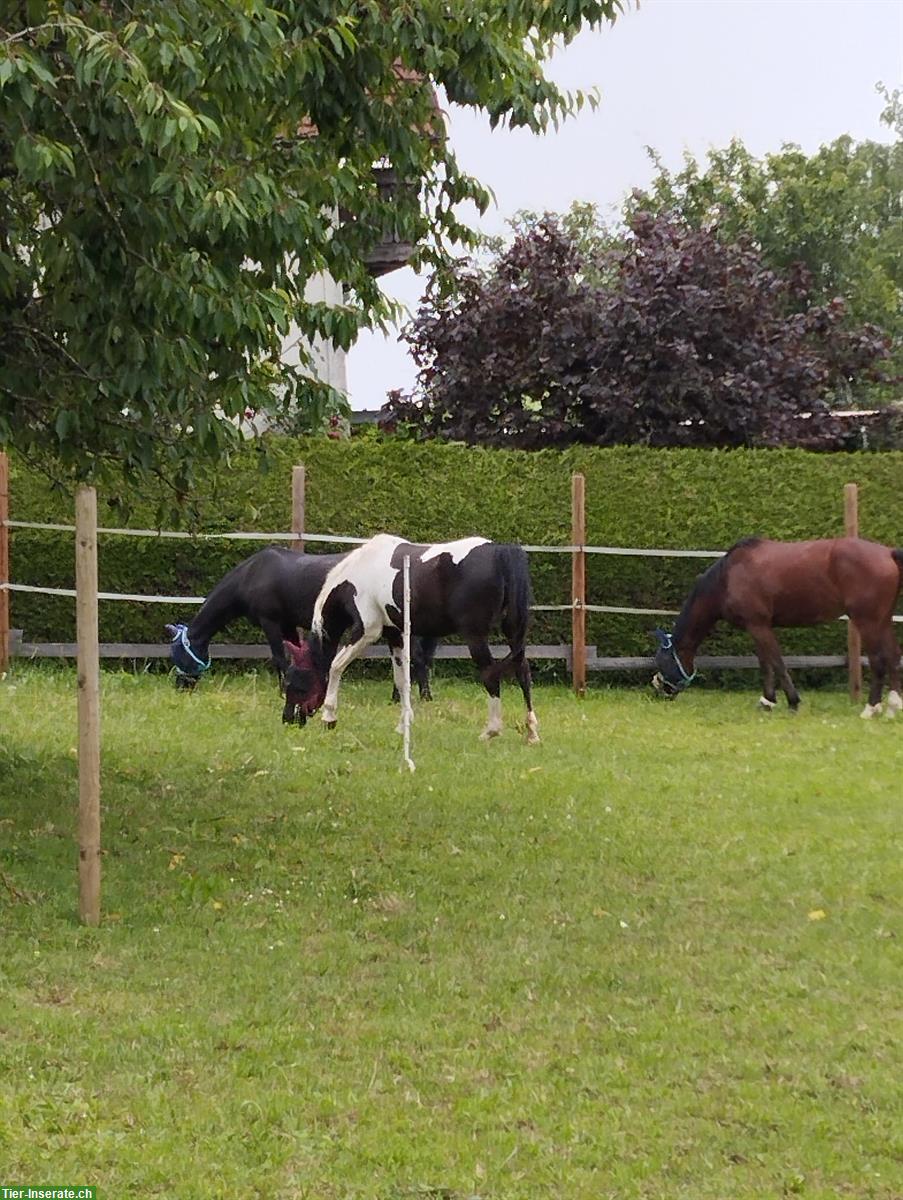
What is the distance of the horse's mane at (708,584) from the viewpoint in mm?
13531

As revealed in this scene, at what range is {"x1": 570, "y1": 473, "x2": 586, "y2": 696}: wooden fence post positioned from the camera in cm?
1381

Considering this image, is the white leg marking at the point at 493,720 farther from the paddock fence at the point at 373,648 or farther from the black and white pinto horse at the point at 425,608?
the paddock fence at the point at 373,648

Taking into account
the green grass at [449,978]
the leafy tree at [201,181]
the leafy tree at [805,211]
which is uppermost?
the leafy tree at [805,211]

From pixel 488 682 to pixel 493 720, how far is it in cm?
38

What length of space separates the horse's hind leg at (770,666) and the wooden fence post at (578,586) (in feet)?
5.41

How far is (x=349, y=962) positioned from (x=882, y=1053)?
1979 millimetres

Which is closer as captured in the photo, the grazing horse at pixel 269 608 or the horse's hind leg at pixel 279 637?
the grazing horse at pixel 269 608

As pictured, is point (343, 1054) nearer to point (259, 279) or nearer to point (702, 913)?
point (702, 913)

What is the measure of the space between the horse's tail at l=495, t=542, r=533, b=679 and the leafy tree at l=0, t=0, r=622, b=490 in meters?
3.41

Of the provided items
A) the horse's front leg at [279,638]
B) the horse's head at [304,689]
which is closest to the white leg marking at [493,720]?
the horse's head at [304,689]

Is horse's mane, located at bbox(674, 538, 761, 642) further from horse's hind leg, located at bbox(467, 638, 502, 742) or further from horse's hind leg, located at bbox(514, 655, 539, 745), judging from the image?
horse's hind leg, located at bbox(467, 638, 502, 742)

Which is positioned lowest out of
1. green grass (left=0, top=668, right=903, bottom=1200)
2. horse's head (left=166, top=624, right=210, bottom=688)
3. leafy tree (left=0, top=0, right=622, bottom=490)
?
green grass (left=0, top=668, right=903, bottom=1200)

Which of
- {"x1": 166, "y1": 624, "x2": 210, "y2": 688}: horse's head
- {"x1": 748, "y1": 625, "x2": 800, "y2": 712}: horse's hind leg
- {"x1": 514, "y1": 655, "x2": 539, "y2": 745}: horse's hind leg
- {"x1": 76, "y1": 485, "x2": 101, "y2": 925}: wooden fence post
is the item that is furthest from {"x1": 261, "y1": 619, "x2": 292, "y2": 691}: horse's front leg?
{"x1": 76, "y1": 485, "x2": 101, "y2": 925}: wooden fence post

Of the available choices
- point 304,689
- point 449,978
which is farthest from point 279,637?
point 449,978
